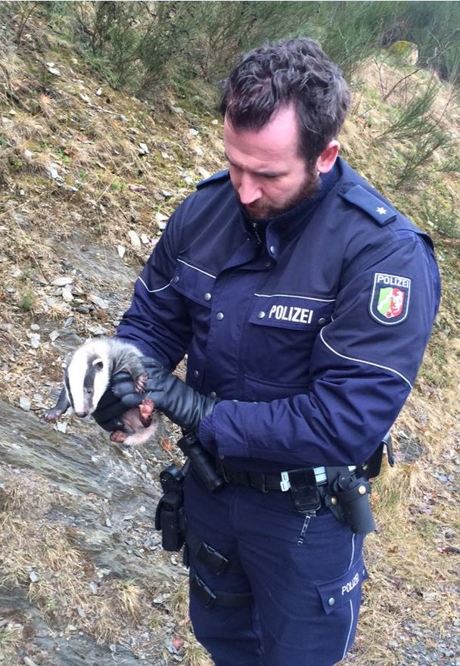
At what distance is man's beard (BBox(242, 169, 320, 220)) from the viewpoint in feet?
6.56

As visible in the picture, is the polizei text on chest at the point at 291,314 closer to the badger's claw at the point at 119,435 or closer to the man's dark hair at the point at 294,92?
the man's dark hair at the point at 294,92

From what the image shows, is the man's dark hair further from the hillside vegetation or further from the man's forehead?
the hillside vegetation

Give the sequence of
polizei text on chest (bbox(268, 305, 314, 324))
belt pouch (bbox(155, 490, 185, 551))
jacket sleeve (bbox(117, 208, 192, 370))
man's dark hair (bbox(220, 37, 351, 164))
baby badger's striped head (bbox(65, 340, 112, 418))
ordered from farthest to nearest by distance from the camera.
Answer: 1. belt pouch (bbox(155, 490, 185, 551))
2. jacket sleeve (bbox(117, 208, 192, 370))
3. baby badger's striped head (bbox(65, 340, 112, 418))
4. polizei text on chest (bbox(268, 305, 314, 324))
5. man's dark hair (bbox(220, 37, 351, 164))

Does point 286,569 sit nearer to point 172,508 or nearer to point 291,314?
point 172,508

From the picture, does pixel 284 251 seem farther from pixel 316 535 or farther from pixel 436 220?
pixel 436 220

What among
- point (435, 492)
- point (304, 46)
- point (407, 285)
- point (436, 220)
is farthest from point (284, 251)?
point (436, 220)

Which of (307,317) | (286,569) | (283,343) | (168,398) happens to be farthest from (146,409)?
(286,569)

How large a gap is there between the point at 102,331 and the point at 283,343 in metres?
2.71

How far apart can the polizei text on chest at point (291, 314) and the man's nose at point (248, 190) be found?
0.34 m

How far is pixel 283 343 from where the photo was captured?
2125 mm

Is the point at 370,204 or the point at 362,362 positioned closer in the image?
the point at 362,362

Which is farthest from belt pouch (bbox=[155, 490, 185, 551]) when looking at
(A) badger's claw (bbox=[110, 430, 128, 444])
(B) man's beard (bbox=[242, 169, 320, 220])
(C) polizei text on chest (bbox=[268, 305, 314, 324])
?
(B) man's beard (bbox=[242, 169, 320, 220])

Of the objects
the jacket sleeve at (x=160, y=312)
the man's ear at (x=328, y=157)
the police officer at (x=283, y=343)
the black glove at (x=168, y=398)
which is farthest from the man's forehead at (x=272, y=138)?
the black glove at (x=168, y=398)

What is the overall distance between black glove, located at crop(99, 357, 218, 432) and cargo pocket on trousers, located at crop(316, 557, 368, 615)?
0.72 m
